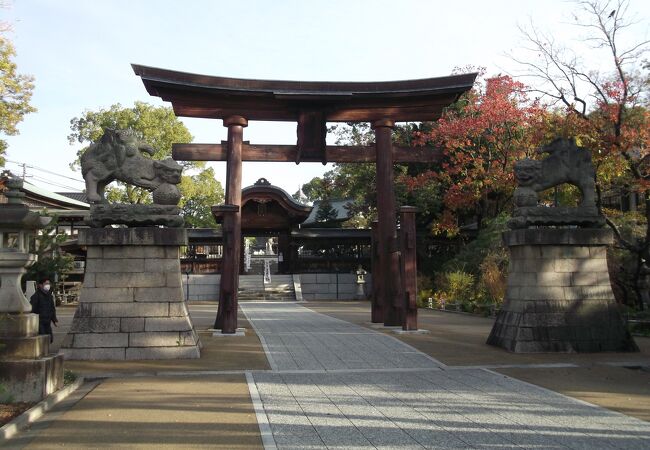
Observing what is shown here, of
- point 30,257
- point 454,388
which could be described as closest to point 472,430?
point 454,388

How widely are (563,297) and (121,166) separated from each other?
28.7 ft

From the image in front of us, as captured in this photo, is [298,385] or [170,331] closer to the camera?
[298,385]

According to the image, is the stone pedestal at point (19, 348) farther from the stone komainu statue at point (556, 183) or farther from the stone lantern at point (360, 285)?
the stone lantern at point (360, 285)

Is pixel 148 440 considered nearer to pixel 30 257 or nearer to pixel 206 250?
pixel 30 257

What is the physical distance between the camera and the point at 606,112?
1285cm

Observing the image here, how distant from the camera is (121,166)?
32.7 feet

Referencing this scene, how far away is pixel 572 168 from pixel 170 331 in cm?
839

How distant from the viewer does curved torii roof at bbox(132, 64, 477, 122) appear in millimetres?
13273

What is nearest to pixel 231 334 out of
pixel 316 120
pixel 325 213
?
pixel 316 120

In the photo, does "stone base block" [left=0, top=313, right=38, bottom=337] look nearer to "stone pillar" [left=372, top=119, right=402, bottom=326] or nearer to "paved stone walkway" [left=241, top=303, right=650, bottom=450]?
"paved stone walkway" [left=241, top=303, right=650, bottom=450]

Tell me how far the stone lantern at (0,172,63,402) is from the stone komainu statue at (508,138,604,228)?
27.5 ft

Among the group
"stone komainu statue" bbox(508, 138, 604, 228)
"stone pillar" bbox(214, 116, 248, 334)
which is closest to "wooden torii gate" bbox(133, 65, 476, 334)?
"stone pillar" bbox(214, 116, 248, 334)

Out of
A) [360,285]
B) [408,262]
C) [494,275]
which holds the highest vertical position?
[408,262]

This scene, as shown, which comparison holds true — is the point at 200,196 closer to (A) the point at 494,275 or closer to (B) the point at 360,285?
(B) the point at 360,285
